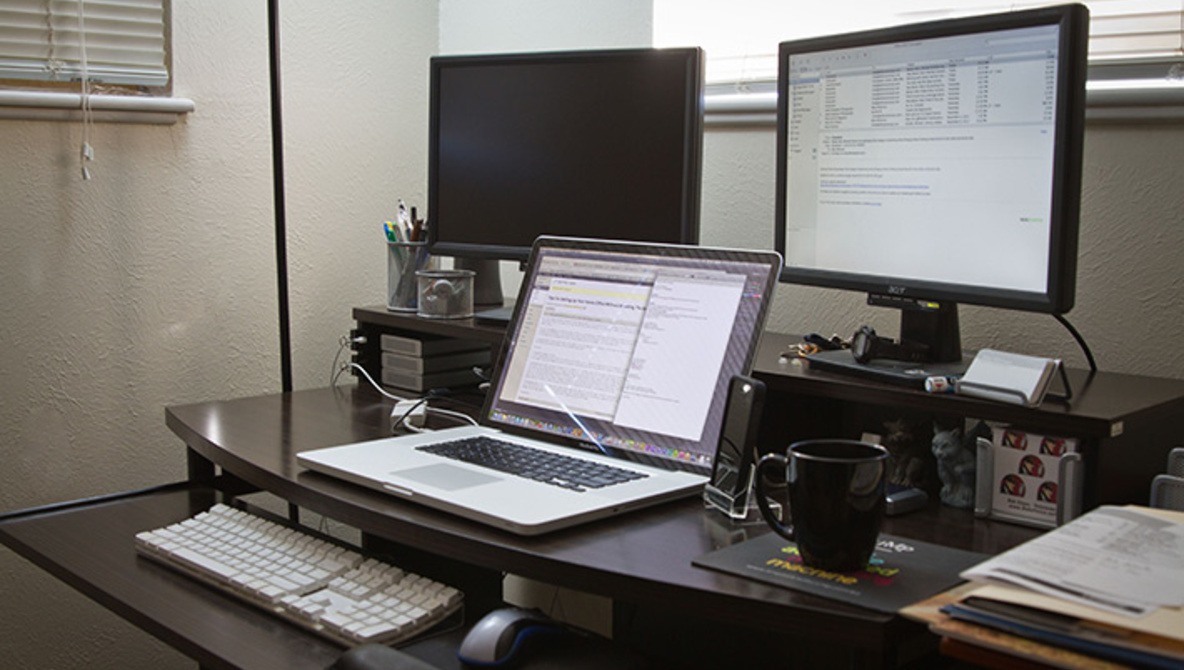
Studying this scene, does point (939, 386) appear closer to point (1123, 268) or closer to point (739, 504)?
point (739, 504)

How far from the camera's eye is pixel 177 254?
82.7 inches

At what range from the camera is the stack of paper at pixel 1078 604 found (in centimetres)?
81

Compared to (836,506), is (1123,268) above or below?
above

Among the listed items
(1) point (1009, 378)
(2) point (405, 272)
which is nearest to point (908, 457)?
(1) point (1009, 378)

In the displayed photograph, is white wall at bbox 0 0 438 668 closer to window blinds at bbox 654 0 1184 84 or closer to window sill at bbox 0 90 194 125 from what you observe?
window sill at bbox 0 90 194 125

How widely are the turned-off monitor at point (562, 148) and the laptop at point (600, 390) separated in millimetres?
220

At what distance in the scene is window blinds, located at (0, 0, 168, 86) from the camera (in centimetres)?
189

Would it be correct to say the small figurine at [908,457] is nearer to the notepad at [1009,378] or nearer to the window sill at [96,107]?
the notepad at [1009,378]

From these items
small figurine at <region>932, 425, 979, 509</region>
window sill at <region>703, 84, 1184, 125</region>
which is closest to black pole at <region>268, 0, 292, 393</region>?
small figurine at <region>932, 425, 979, 509</region>

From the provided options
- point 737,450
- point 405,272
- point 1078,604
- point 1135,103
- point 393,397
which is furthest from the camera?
point 405,272

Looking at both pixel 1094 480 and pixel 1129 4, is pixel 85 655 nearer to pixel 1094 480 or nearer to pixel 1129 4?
pixel 1094 480

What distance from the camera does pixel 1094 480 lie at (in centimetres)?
118

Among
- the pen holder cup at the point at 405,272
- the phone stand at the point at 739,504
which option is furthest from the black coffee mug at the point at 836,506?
the pen holder cup at the point at 405,272

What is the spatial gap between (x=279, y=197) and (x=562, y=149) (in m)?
0.53
